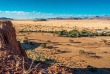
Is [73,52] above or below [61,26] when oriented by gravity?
below

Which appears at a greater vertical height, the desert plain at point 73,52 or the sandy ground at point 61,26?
the sandy ground at point 61,26

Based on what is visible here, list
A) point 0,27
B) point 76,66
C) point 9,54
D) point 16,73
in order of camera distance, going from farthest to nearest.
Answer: point 76,66, point 0,27, point 9,54, point 16,73

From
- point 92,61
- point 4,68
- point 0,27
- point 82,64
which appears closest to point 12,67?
point 4,68

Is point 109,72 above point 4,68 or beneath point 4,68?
beneath

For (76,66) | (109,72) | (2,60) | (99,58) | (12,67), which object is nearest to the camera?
(12,67)

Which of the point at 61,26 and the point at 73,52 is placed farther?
the point at 61,26

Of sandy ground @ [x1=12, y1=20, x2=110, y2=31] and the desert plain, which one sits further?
sandy ground @ [x1=12, y1=20, x2=110, y2=31]

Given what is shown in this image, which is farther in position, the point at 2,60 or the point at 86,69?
the point at 86,69

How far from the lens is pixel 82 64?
11.7m

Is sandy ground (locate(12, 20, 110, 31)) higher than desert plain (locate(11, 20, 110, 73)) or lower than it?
higher

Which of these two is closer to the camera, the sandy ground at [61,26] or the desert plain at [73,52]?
the desert plain at [73,52]

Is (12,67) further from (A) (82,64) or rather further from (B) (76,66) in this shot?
(A) (82,64)

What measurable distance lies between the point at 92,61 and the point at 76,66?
2755 millimetres

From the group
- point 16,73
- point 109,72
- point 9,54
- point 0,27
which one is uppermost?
point 0,27
